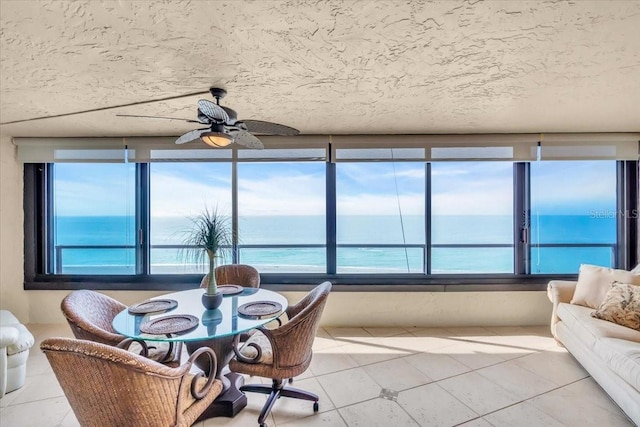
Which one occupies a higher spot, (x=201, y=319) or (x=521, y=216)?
(x=521, y=216)

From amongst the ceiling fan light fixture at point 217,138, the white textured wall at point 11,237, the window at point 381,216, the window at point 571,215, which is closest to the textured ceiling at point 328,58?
the ceiling fan light fixture at point 217,138

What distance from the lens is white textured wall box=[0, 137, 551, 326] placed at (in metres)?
3.42

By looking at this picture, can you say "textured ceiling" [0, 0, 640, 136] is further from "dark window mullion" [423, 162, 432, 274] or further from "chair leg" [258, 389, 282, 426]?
"chair leg" [258, 389, 282, 426]

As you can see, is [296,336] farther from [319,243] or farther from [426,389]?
[319,243]

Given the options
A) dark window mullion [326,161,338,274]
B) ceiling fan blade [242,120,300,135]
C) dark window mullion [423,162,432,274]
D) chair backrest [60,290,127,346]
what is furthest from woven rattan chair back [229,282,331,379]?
dark window mullion [423,162,432,274]

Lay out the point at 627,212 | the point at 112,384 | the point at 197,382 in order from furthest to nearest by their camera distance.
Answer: the point at 627,212
the point at 197,382
the point at 112,384

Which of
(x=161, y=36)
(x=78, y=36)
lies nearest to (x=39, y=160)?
(x=78, y=36)

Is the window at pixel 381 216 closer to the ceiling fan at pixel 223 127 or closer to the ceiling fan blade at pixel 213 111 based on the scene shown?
the ceiling fan at pixel 223 127

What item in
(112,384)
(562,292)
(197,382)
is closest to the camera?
(112,384)

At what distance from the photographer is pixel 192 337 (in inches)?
63.4

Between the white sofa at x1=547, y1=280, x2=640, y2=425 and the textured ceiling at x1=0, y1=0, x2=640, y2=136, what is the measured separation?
1.78m

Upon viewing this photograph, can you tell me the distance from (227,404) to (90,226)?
3132 mm

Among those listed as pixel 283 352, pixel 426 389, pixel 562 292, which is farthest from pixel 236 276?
pixel 562 292

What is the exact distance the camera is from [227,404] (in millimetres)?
1945
